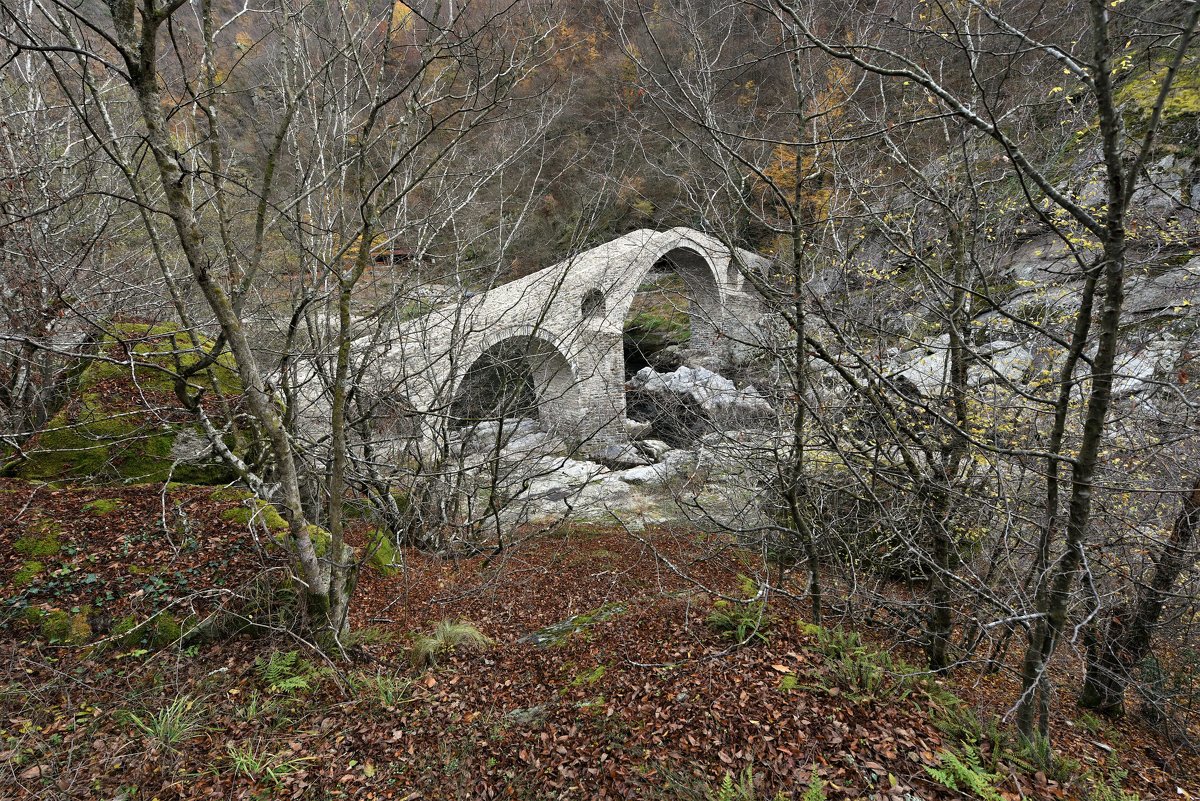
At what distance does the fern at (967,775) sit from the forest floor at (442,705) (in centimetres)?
1

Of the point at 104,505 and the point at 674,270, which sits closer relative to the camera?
the point at 104,505

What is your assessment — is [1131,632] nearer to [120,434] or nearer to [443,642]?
[443,642]

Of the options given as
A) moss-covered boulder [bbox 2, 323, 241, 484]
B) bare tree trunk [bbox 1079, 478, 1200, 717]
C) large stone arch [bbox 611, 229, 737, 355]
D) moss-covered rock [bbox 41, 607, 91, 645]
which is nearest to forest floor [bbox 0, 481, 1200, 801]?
moss-covered rock [bbox 41, 607, 91, 645]

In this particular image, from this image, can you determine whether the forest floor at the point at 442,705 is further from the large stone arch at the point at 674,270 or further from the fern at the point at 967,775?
the large stone arch at the point at 674,270

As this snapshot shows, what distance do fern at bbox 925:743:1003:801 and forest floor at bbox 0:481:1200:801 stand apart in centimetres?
1

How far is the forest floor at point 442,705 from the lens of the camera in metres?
2.55

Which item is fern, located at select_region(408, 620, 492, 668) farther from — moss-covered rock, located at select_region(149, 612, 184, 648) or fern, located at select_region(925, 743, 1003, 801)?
fern, located at select_region(925, 743, 1003, 801)

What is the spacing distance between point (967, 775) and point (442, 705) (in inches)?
106

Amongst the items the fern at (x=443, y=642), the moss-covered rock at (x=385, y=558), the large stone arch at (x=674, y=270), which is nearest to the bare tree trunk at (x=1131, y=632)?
the fern at (x=443, y=642)

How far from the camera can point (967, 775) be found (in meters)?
2.31

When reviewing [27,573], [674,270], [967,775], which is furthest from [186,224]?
[674,270]

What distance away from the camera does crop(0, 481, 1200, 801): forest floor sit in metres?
2.55

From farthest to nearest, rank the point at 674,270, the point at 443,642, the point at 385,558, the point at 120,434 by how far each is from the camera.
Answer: the point at 674,270
the point at 385,558
the point at 120,434
the point at 443,642

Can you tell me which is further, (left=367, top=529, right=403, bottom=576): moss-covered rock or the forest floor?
(left=367, top=529, right=403, bottom=576): moss-covered rock
